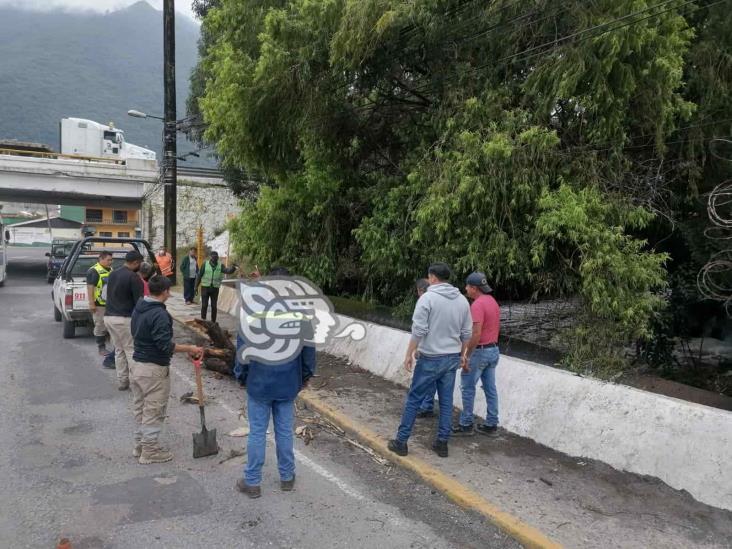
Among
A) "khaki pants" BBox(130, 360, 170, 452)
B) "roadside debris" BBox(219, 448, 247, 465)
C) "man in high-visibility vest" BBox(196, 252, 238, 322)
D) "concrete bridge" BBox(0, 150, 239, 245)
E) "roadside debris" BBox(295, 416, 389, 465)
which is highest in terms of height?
"concrete bridge" BBox(0, 150, 239, 245)

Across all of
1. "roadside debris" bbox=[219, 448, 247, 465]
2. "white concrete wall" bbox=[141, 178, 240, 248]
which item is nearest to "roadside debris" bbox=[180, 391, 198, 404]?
"roadside debris" bbox=[219, 448, 247, 465]

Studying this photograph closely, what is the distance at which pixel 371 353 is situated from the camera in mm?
8672

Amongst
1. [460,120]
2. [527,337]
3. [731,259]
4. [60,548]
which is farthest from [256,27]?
[60,548]

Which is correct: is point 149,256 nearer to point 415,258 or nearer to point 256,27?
point 256,27

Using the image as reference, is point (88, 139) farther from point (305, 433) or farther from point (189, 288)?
point (305, 433)

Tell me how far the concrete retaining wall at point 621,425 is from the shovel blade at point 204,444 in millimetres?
2944

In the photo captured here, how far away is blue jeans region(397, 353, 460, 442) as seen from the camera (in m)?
5.15

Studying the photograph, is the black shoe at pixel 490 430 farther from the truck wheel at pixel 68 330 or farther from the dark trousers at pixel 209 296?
the truck wheel at pixel 68 330

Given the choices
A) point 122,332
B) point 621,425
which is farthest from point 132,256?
point 621,425

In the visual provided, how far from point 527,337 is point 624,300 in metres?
2.81

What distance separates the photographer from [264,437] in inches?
180

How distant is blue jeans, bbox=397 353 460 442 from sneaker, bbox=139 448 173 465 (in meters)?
2.15

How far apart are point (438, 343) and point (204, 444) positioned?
237cm

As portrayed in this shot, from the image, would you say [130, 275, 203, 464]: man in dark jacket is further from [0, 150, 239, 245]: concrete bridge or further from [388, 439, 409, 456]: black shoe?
[0, 150, 239, 245]: concrete bridge
